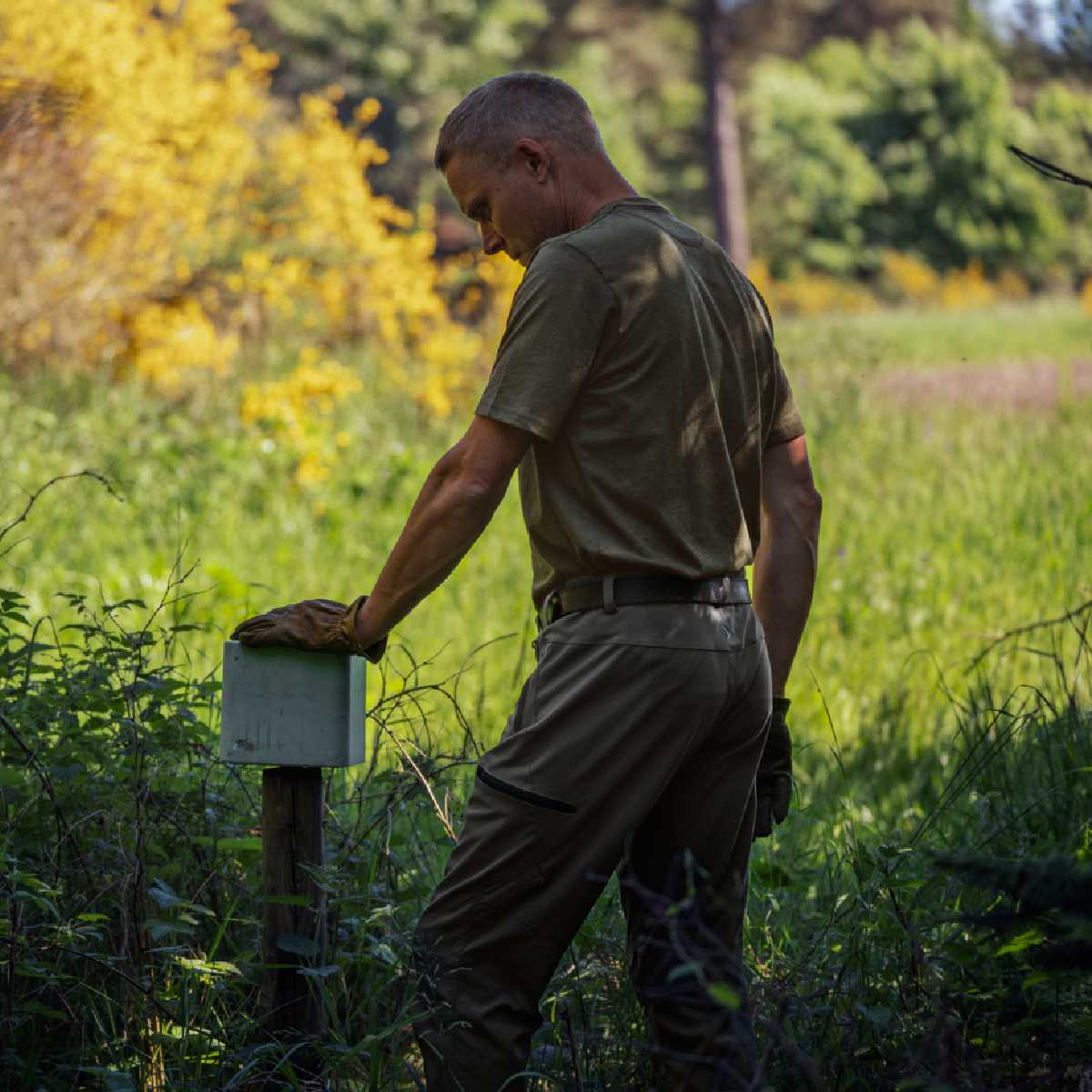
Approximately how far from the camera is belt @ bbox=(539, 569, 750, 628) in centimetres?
251

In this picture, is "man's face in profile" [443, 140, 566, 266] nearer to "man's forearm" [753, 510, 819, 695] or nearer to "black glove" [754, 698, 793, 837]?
"man's forearm" [753, 510, 819, 695]

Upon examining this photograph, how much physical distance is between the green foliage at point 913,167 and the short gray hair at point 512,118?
3543 cm

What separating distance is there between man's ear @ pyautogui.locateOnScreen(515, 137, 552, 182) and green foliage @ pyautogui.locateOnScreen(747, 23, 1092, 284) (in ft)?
116

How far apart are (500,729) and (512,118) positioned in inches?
122

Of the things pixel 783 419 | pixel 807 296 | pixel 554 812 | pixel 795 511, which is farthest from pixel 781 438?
pixel 807 296

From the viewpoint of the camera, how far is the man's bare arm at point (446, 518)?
8.04ft

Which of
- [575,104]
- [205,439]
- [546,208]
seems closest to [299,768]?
[546,208]

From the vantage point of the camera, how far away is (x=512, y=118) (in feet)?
8.47

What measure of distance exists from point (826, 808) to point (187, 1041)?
2626 millimetres

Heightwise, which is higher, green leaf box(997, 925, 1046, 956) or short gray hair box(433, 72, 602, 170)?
short gray hair box(433, 72, 602, 170)

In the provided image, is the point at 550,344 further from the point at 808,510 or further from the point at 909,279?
the point at 909,279

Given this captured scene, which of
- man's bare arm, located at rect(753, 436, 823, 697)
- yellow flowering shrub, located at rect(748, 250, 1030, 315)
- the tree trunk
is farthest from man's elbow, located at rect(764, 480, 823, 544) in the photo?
yellow flowering shrub, located at rect(748, 250, 1030, 315)

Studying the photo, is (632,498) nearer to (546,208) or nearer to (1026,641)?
(546,208)

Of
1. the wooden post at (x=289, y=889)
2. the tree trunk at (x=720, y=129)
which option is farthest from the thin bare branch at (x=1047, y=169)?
the tree trunk at (x=720, y=129)
